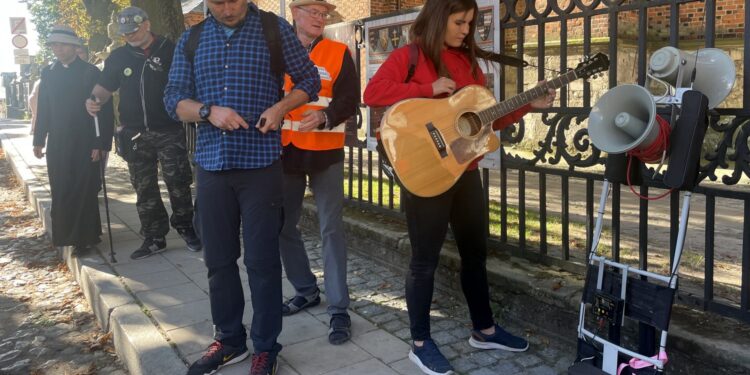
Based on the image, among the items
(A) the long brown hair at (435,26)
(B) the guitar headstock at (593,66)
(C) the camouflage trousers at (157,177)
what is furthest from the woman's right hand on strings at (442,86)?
(C) the camouflage trousers at (157,177)

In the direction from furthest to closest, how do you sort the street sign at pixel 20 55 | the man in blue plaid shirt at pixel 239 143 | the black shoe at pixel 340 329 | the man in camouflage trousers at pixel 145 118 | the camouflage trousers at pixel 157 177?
the street sign at pixel 20 55 < the camouflage trousers at pixel 157 177 < the man in camouflage trousers at pixel 145 118 < the black shoe at pixel 340 329 < the man in blue plaid shirt at pixel 239 143

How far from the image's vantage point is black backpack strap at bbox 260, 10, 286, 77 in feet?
11.3

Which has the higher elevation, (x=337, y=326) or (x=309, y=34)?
(x=309, y=34)

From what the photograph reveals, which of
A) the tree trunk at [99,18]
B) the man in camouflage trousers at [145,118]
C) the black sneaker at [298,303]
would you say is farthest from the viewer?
the tree trunk at [99,18]

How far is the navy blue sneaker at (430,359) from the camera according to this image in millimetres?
3518

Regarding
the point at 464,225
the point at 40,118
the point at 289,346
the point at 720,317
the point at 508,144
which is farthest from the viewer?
the point at 40,118

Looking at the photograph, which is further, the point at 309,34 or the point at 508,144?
the point at 508,144

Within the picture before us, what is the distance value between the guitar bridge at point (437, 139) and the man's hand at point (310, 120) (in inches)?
29.9

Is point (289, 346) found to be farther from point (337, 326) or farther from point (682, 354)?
point (682, 354)

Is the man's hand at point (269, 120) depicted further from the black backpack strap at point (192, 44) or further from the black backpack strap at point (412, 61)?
the black backpack strap at point (412, 61)

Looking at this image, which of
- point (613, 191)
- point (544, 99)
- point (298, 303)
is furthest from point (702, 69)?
point (298, 303)

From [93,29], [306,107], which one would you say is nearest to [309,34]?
[306,107]

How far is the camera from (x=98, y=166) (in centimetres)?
623

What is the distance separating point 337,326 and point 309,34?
183 cm
